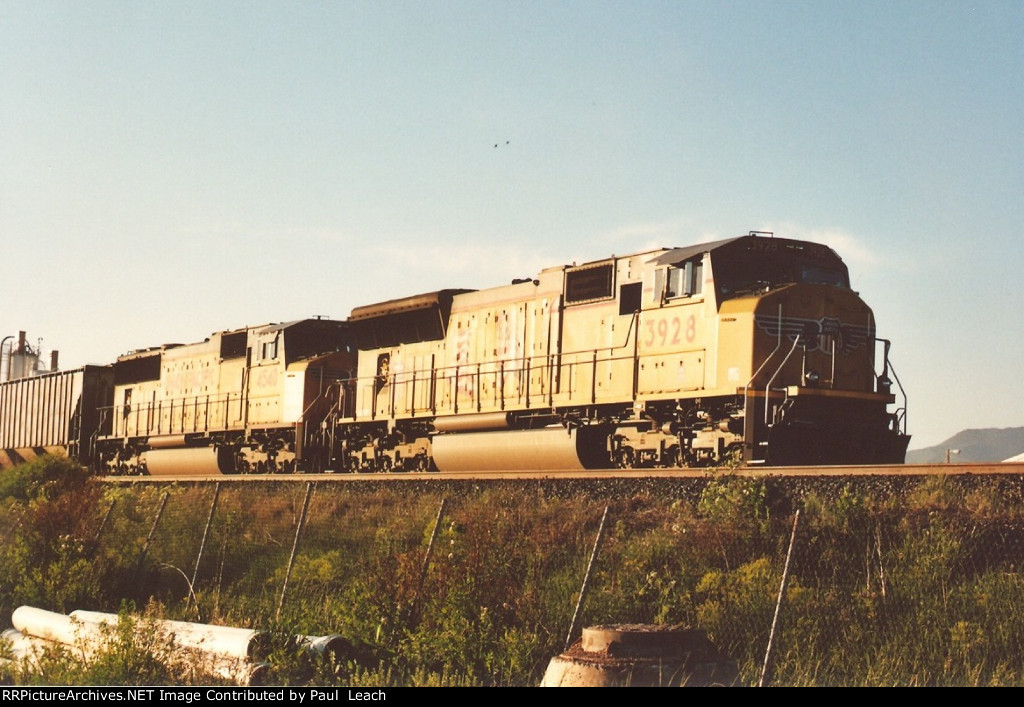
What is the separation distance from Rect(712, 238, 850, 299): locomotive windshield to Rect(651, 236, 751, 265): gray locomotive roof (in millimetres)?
128

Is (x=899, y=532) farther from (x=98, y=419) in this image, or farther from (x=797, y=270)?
(x=98, y=419)

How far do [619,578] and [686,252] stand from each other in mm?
7484

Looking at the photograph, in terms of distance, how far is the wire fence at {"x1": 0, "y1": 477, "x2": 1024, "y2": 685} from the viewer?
945 centimetres

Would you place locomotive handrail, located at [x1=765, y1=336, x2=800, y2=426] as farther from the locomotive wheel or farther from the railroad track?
the locomotive wheel

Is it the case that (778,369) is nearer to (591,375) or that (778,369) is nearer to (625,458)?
(625,458)

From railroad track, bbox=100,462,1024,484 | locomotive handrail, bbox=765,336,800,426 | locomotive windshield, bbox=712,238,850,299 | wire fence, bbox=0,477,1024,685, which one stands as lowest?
wire fence, bbox=0,477,1024,685

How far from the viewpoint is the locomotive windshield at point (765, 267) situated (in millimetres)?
17047

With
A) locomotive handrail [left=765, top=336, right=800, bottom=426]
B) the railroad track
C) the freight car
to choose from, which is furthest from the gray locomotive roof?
the railroad track

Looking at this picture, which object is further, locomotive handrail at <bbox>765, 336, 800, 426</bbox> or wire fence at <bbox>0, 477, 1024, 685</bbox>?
locomotive handrail at <bbox>765, 336, 800, 426</bbox>

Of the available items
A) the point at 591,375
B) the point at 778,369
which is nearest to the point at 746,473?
the point at 778,369

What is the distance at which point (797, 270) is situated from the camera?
56.8 ft

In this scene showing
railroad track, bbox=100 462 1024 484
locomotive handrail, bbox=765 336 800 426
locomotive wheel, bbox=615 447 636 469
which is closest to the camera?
railroad track, bbox=100 462 1024 484

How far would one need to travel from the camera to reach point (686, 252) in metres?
17.6
